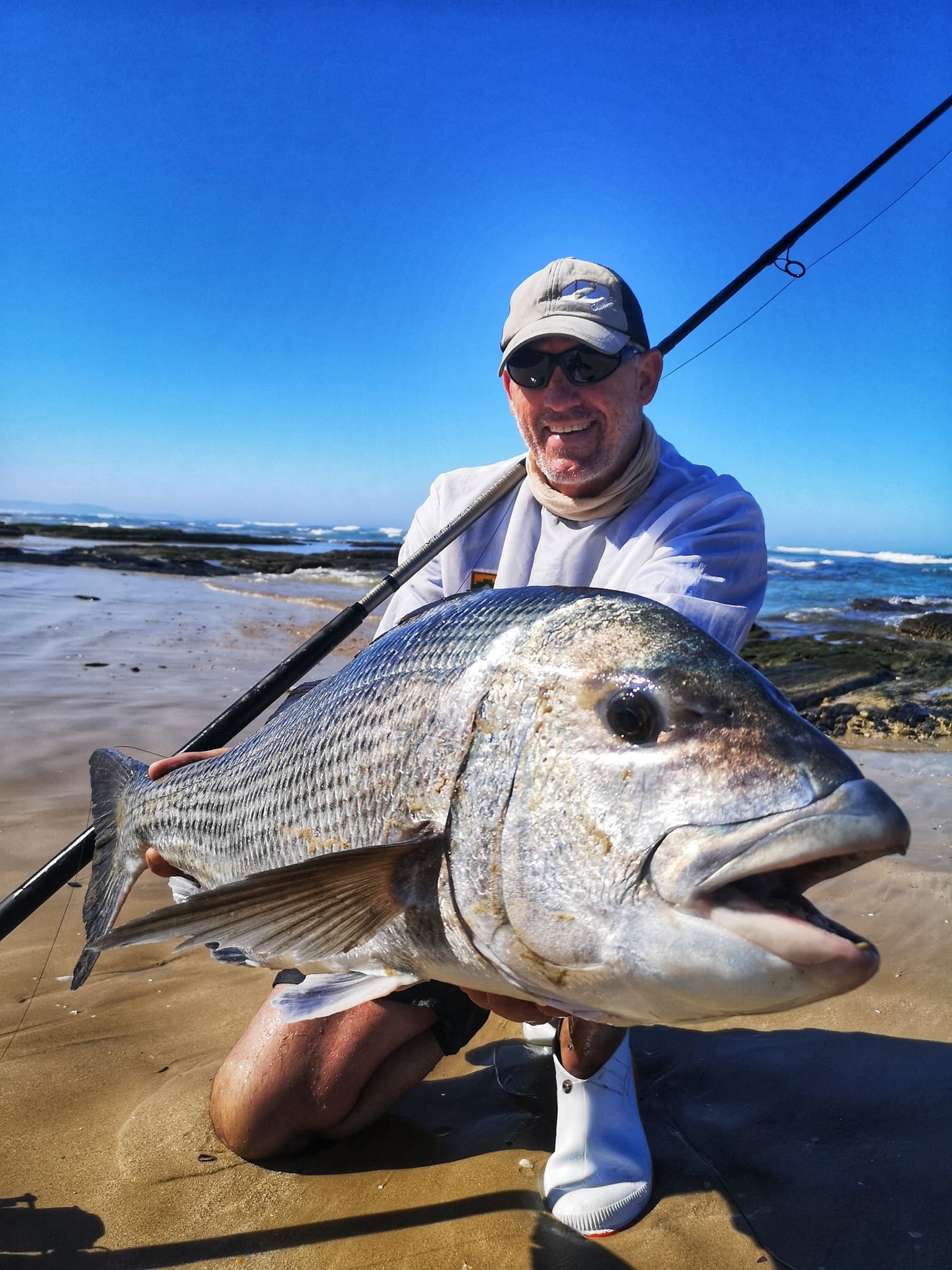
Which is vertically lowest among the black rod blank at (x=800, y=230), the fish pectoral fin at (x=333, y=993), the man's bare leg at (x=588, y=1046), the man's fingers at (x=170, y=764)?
the man's bare leg at (x=588, y=1046)

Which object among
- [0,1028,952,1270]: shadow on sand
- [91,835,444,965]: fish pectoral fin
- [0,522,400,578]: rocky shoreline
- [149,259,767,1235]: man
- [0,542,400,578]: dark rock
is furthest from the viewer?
[0,522,400,578]: rocky shoreline

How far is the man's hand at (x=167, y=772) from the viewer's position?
268 cm

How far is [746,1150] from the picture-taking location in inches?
94.0

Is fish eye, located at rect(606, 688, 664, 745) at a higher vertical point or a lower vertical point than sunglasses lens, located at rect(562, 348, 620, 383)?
lower

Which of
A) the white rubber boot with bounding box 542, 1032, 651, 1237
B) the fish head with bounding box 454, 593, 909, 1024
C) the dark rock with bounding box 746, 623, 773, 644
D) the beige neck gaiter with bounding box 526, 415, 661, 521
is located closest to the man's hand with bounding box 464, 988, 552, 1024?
the fish head with bounding box 454, 593, 909, 1024

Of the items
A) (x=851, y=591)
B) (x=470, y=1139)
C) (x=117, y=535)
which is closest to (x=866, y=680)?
(x=470, y=1139)

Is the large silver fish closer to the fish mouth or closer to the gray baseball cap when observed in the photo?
the fish mouth

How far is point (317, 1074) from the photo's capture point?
2633mm

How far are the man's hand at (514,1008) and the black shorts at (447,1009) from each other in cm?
70

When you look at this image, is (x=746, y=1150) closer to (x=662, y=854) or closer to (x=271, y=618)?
(x=662, y=854)

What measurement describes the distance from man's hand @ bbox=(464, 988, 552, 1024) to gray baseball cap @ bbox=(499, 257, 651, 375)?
2262 mm

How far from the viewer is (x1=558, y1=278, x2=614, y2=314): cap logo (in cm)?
310

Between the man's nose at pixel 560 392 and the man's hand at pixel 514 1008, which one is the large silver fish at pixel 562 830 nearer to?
the man's hand at pixel 514 1008

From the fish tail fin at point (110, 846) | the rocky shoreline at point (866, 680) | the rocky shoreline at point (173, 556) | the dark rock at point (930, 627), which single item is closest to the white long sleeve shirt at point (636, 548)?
the fish tail fin at point (110, 846)
